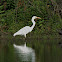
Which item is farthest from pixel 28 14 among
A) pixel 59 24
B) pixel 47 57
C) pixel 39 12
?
pixel 47 57

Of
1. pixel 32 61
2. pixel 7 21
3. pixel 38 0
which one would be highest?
pixel 38 0

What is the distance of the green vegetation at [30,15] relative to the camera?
59.8 ft

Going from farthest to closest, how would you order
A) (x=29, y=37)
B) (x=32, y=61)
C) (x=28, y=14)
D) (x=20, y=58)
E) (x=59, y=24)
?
(x=28, y=14) → (x=59, y=24) → (x=29, y=37) → (x=20, y=58) → (x=32, y=61)

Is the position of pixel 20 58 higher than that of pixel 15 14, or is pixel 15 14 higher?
pixel 15 14

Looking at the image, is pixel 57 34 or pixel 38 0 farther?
pixel 38 0

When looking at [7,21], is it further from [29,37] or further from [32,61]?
[32,61]

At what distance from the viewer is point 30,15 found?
19.3m

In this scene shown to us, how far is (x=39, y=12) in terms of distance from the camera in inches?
752

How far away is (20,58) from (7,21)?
10.4m

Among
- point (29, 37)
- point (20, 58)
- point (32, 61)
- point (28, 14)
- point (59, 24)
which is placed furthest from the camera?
point (28, 14)

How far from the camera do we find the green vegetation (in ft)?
59.8

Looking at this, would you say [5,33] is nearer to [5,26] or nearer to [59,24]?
[5,26]

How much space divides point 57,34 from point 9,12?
14.3 ft

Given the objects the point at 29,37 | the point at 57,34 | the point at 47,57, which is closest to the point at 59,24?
the point at 57,34
